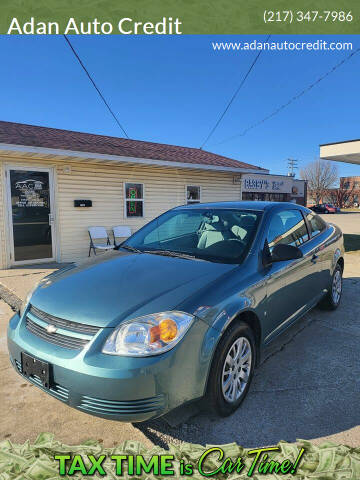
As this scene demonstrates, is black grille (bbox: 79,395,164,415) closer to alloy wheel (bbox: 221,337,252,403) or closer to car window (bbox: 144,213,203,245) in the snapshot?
alloy wheel (bbox: 221,337,252,403)

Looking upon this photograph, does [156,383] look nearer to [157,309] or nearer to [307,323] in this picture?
[157,309]

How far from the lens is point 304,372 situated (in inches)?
118

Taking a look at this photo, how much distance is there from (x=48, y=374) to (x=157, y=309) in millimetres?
763

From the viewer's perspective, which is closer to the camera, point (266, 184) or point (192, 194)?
point (192, 194)

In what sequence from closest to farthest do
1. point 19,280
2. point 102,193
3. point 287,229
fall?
point 287,229 → point 19,280 → point 102,193

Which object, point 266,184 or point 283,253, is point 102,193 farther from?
point 266,184

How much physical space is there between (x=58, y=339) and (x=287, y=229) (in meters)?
2.50

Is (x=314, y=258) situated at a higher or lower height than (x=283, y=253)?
lower

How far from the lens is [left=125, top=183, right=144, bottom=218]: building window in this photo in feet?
30.7

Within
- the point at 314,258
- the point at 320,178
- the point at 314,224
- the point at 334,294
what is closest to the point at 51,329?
the point at 314,258

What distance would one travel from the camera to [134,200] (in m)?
9.49

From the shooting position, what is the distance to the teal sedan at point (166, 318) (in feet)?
6.08

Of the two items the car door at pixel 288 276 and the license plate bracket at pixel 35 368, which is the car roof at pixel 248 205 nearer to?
the car door at pixel 288 276

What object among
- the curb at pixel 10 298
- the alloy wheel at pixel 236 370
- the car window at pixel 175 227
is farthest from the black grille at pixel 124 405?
the curb at pixel 10 298
